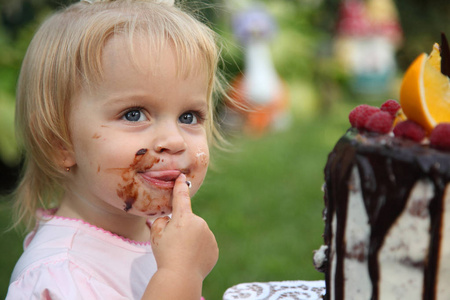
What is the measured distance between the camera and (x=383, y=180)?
137 cm

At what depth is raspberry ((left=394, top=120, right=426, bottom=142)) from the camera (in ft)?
4.57

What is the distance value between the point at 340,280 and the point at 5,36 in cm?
476

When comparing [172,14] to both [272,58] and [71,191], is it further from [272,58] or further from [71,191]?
[272,58]

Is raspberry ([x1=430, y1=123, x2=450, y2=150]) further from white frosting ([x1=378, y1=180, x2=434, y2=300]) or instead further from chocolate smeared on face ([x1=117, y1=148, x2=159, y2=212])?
chocolate smeared on face ([x1=117, y1=148, x2=159, y2=212])

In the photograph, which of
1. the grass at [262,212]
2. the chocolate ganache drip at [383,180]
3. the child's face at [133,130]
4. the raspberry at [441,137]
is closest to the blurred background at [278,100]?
the grass at [262,212]

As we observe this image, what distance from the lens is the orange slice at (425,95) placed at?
1.41 m

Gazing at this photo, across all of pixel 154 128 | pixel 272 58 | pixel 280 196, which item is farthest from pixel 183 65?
pixel 272 58

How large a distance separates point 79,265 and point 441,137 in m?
1.15

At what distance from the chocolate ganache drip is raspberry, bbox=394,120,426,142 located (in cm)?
2

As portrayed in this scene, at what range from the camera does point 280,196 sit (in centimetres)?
509

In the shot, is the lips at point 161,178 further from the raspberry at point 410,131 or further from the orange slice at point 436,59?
the orange slice at point 436,59

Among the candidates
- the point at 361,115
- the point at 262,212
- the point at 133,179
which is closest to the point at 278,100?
the point at 262,212

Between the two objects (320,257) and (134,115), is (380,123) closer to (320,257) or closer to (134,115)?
(320,257)

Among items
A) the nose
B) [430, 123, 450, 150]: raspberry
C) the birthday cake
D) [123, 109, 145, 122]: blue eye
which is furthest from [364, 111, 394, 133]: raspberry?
[123, 109, 145, 122]: blue eye
